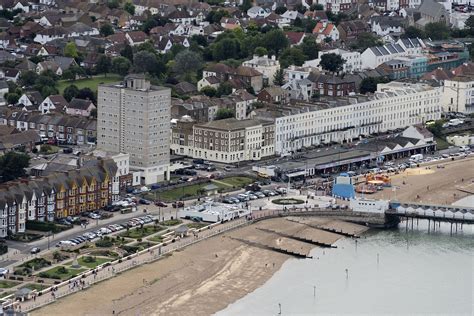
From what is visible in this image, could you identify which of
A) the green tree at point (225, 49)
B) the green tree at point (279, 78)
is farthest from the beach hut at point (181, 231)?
the green tree at point (225, 49)

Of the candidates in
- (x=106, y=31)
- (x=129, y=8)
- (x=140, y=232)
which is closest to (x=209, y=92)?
(x=106, y=31)

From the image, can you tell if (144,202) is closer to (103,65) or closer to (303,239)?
(303,239)

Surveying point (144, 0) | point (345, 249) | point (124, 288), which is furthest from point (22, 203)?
point (144, 0)

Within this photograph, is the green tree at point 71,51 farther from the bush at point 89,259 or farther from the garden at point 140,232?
the bush at point 89,259

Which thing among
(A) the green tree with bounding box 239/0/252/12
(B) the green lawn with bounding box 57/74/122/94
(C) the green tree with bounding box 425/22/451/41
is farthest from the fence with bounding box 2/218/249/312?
(A) the green tree with bounding box 239/0/252/12

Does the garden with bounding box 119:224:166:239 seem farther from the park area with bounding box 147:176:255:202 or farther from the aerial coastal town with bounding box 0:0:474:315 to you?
the park area with bounding box 147:176:255:202

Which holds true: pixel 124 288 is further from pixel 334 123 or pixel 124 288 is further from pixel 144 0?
pixel 144 0
